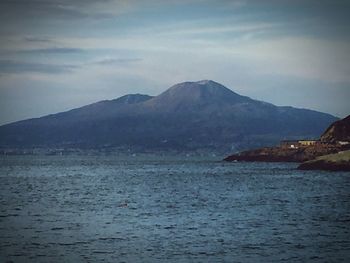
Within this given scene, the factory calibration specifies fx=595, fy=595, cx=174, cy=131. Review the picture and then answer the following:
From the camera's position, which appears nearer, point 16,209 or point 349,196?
point 16,209

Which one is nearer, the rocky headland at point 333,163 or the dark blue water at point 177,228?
the dark blue water at point 177,228

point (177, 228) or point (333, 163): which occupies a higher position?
point (177, 228)

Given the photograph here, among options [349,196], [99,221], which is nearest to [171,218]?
[99,221]

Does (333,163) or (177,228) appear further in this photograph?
(333,163)

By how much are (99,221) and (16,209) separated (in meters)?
14.5

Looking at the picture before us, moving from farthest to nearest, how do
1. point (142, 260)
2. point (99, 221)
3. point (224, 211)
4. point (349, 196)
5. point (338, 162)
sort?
point (338, 162)
point (349, 196)
point (224, 211)
point (99, 221)
point (142, 260)

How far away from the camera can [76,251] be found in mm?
35844

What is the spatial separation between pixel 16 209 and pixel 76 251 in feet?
88.2

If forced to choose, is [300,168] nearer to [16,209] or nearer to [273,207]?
[273,207]

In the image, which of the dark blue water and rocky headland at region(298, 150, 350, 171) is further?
rocky headland at region(298, 150, 350, 171)

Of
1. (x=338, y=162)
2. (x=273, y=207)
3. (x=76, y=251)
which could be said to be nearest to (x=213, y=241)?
(x=76, y=251)

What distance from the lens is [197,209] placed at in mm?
59250

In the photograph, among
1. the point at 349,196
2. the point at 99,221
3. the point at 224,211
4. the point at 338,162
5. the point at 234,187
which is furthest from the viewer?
the point at 338,162

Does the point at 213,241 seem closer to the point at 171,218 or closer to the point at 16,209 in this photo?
the point at 171,218
